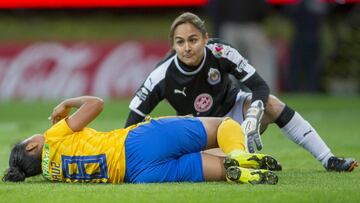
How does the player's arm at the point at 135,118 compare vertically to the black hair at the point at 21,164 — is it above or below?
above

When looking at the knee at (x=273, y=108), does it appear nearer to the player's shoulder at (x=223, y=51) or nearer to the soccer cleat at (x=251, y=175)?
the player's shoulder at (x=223, y=51)

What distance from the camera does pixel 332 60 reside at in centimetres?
1995

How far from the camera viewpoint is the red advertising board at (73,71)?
63.9 ft

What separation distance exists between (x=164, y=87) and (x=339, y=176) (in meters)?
1.72

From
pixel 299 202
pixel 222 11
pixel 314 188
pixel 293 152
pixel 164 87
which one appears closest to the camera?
pixel 299 202

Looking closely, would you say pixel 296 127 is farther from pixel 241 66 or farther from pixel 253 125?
pixel 253 125

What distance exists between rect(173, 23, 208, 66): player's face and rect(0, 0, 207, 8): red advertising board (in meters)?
10.6

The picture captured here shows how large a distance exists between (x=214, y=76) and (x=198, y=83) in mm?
154

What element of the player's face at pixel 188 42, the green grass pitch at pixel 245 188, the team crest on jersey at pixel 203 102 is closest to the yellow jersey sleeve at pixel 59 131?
the green grass pitch at pixel 245 188

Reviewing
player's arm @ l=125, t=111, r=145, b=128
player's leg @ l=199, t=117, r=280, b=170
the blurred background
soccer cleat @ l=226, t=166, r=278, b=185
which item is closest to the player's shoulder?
player's arm @ l=125, t=111, r=145, b=128

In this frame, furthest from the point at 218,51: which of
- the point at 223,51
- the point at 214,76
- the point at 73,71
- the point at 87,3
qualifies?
the point at 73,71

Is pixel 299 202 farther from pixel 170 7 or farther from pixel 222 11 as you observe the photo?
pixel 170 7

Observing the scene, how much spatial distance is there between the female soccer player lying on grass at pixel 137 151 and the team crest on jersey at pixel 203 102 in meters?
1.13

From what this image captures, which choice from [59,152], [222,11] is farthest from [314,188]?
[222,11]
